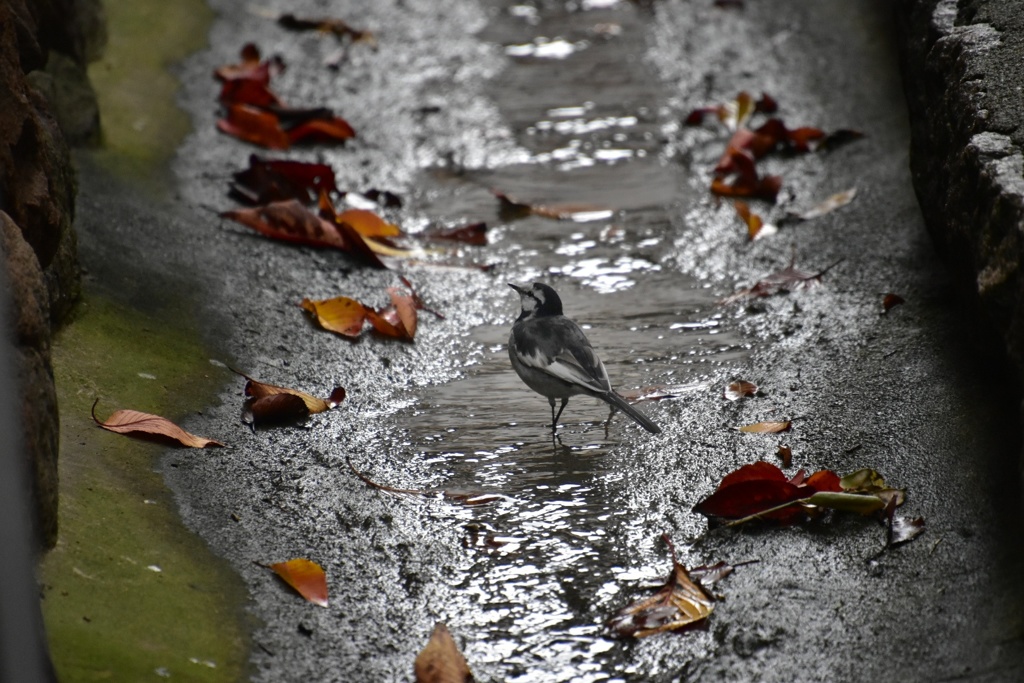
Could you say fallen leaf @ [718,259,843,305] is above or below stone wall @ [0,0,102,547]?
below

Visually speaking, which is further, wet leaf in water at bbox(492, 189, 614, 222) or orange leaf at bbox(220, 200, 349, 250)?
wet leaf in water at bbox(492, 189, 614, 222)

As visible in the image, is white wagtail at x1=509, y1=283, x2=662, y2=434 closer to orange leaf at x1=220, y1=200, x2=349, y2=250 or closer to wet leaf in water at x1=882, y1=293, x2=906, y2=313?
wet leaf in water at x1=882, y1=293, x2=906, y2=313

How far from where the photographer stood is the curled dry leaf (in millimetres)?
3459

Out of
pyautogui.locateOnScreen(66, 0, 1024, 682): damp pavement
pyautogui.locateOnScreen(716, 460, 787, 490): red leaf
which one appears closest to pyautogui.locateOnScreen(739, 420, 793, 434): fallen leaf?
pyautogui.locateOnScreen(66, 0, 1024, 682): damp pavement

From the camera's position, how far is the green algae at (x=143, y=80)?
551 centimetres

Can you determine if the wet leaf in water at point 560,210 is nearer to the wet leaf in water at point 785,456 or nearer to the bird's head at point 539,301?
the bird's head at point 539,301

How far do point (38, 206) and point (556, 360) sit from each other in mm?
1773

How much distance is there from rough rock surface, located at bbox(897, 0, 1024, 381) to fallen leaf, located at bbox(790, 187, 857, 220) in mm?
741

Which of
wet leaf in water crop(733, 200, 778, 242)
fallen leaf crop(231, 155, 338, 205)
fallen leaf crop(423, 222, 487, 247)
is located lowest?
fallen leaf crop(423, 222, 487, 247)

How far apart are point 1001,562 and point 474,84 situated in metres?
5.14

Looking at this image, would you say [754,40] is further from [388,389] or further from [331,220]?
[388,389]

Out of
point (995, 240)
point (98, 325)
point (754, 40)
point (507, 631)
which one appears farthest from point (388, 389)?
point (754, 40)

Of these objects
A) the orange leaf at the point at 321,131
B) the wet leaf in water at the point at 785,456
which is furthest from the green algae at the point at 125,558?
the orange leaf at the point at 321,131

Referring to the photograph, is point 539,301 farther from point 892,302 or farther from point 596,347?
point 892,302
